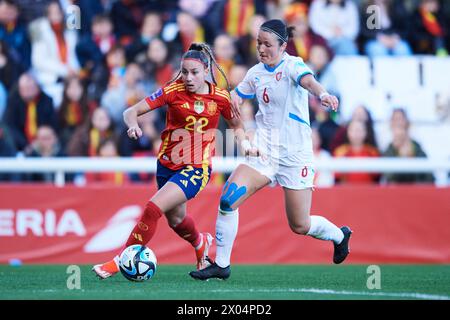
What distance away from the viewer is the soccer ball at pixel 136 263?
792 cm

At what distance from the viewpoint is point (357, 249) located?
11109mm

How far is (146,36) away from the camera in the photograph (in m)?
13.3

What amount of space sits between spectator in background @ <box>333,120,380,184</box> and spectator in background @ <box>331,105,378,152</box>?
0.04m

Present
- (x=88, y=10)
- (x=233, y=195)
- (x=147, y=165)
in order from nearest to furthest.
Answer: (x=233, y=195) < (x=147, y=165) < (x=88, y=10)

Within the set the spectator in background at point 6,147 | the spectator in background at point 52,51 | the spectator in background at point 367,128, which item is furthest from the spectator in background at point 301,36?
the spectator in background at point 6,147

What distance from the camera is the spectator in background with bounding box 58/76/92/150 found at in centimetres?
1259

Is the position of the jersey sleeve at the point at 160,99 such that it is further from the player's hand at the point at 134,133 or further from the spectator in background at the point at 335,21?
the spectator in background at the point at 335,21

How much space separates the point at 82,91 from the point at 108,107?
0.43m

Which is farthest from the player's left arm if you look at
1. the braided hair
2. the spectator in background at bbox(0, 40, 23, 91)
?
the spectator in background at bbox(0, 40, 23, 91)

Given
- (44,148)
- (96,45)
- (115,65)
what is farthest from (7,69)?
(44,148)

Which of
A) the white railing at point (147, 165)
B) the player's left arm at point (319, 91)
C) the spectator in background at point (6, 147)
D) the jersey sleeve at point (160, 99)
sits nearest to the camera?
the player's left arm at point (319, 91)

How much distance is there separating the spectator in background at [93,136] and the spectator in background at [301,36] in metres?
2.66

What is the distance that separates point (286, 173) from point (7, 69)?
5.66 meters

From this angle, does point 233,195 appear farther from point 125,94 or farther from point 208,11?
point 208,11
